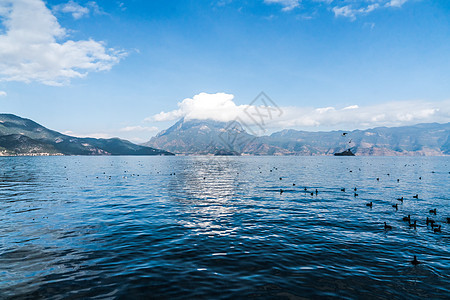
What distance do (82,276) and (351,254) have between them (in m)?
21.0

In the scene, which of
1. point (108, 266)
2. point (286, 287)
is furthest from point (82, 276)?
point (286, 287)

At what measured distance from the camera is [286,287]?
46.0 feet

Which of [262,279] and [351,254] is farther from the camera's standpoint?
[351,254]

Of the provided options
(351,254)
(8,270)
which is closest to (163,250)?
(8,270)

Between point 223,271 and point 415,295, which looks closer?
point 415,295

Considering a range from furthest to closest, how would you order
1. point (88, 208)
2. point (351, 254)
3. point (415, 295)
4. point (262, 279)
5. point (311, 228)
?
point (88, 208) < point (311, 228) < point (351, 254) < point (262, 279) < point (415, 295)

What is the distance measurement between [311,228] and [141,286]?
773 inches

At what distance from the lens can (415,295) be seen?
1328cm

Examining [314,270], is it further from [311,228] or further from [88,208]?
[88,208]

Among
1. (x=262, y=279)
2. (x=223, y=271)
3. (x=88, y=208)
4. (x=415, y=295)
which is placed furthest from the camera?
(x=88, y=208)

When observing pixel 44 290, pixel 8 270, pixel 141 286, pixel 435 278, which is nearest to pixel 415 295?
pixel 435 278

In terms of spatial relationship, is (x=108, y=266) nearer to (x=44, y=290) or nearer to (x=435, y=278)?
(x=44, y=290)

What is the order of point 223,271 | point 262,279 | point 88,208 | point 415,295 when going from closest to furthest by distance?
1. point 415,295
2. point 262,279
3. point 223,271
4. point 88,208

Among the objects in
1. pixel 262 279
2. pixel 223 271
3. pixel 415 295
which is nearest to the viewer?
pixel 415 295
